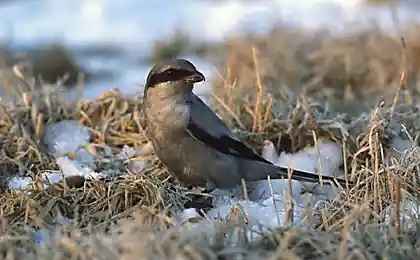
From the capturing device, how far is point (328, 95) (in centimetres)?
471

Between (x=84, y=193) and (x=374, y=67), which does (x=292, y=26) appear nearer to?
→ (x=374, y=67)

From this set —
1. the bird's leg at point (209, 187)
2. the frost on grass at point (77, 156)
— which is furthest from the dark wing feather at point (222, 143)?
the frost on grass at point (77, 156)

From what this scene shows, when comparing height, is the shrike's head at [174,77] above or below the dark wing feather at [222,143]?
above

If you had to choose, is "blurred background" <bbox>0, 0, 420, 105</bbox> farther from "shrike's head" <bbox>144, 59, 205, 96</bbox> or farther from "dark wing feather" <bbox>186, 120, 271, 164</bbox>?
"shrike's head" <bbox>144, 59, 205, 96</bbox>

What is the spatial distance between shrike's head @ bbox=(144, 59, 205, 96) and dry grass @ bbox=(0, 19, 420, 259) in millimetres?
381

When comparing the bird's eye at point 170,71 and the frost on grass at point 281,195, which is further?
the bird's eye at point 170,71

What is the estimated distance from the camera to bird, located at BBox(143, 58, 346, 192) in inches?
120

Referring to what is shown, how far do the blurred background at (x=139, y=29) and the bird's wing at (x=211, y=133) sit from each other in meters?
1.83

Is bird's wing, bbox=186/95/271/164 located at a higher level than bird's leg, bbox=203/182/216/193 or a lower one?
higher

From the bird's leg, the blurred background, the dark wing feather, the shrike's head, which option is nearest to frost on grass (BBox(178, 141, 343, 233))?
the bird's leg

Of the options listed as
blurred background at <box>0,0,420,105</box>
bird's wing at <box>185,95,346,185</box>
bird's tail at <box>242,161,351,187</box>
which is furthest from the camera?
blurred background at <box>0,0,420,105</box>

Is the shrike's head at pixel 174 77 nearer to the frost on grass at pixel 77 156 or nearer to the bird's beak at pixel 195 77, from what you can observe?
the bird's beak at pixel 195 77

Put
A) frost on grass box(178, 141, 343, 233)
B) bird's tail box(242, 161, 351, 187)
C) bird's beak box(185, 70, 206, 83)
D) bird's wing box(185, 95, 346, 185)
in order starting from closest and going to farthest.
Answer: frost on grass box(178, 141, 343, 233) < bird's beak box(185, 70, 206, 83) < bird's wing box(185, 95, 346, 185) < bird's tail box(242, 161, 351, 187)

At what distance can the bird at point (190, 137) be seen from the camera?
3047 millimetres
